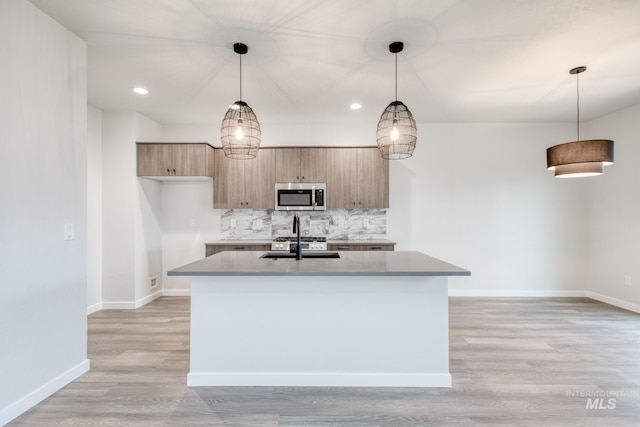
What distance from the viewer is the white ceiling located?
2104 millimetres

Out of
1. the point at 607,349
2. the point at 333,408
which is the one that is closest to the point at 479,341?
the point at 607,349

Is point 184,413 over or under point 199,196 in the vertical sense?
under

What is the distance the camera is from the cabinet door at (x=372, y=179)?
4410mm

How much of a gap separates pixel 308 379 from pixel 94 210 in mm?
3600

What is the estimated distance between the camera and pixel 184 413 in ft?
6.38

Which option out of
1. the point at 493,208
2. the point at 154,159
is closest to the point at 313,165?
the point at 154,159

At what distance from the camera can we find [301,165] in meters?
4.43

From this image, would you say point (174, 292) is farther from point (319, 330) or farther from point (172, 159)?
point (319, 330)

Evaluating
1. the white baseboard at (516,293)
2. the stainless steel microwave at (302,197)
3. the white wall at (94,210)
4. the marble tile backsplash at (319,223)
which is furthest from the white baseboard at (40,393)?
the white baseboard at (516,293)

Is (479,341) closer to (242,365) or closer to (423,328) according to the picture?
(423,328)

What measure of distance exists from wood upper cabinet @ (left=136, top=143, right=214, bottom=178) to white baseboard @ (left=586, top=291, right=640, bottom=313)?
5.87m

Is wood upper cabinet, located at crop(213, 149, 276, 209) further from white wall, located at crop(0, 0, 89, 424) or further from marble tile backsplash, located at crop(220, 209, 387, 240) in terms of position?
white wall, located at crop(0, 0, 89, 424)

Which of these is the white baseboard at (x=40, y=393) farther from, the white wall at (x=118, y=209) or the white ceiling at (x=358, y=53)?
the white ceiling at (x=358, y=53)

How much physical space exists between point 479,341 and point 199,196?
4.17 m
